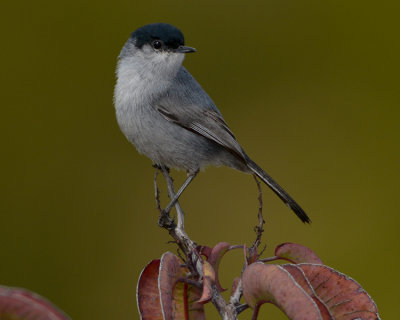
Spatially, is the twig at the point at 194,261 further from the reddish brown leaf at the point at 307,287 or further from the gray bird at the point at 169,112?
the gray bird at the point at 169,112

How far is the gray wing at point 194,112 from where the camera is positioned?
→ 223 centimetres

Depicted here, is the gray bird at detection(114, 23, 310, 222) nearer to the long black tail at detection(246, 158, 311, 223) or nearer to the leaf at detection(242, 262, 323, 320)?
the long black tail at detection(246, 158, 311, 223)

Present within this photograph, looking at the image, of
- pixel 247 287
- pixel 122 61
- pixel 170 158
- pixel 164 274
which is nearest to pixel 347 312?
pixel 247 287

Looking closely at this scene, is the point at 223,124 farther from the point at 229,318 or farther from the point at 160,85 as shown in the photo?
the point at 229,318

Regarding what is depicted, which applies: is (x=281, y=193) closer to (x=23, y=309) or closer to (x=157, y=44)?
(x=157, y=44)

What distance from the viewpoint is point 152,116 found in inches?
86.4

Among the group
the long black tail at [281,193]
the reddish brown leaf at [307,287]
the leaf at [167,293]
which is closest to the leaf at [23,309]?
the leaf at [167,293]

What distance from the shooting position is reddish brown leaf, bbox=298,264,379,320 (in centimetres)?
95

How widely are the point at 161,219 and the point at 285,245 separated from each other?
48 centimetres

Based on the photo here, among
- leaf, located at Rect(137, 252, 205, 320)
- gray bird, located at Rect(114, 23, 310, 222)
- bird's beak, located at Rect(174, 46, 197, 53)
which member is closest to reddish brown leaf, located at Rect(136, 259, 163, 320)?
leaf, located at Rect(137, 252, 205, 320)

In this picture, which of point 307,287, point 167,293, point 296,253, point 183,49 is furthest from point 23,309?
point 183,49

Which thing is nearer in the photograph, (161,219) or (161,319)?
(161,319)

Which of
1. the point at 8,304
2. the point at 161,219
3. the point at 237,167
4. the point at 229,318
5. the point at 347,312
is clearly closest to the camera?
the point at 8,304

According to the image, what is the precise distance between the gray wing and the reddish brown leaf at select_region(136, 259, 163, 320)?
1122 millimetres
